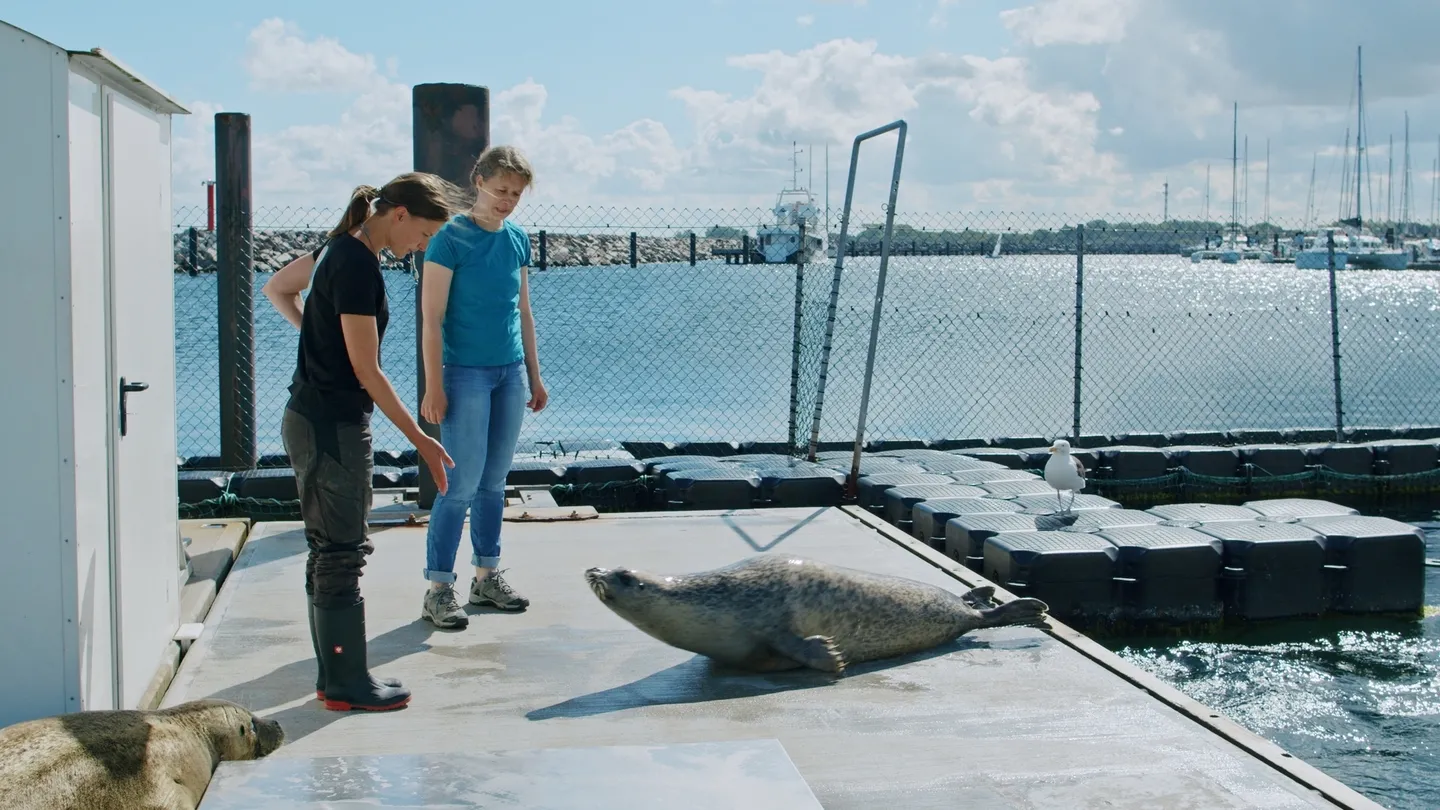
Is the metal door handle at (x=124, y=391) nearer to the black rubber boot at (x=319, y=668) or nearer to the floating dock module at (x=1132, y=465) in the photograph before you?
the black rubber boot at (x=319, y=668)

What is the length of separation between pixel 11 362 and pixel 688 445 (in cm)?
863

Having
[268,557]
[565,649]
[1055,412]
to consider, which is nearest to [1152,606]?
[565,649]

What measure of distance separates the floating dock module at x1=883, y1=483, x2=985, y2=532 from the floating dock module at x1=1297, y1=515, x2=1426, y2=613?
2205mm

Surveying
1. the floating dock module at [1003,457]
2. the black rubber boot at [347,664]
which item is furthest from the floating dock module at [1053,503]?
the black rubber boot at [347,664]

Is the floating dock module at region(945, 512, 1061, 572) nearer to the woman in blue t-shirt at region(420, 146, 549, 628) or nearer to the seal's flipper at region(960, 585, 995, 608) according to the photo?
the seal's flipper at region(960, 585, 995, 608)

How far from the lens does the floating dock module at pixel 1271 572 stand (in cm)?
840

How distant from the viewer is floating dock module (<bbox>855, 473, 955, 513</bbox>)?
9.84 meters

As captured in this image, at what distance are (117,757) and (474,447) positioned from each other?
238 centimetres

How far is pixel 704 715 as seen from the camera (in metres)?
4.97

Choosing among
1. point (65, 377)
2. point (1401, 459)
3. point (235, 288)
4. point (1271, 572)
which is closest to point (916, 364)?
point (1401, 459)

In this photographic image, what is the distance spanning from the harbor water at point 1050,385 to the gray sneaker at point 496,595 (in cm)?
355

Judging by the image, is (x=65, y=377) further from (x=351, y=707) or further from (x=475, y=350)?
(x=475, y=350)

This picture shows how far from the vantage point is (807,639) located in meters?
5.50

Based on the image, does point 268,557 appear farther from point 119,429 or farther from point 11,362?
point 11,362
